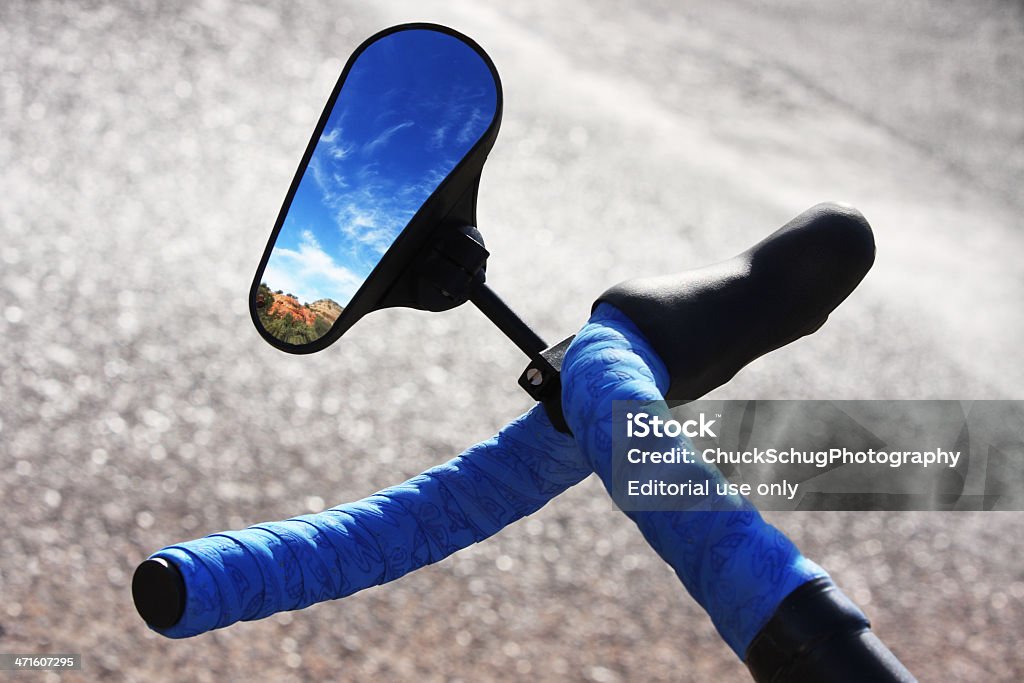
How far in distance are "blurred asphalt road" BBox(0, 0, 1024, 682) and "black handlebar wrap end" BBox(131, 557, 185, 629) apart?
2751mm

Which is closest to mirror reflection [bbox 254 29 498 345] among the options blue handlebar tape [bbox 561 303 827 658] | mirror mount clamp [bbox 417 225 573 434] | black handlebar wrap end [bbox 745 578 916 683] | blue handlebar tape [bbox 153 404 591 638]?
Answer: mirror mount clamp [bbox 417 225 573 434]

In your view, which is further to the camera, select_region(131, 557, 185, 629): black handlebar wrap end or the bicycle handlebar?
select_region(131, 557, 185, 629): black handlebar wrap end

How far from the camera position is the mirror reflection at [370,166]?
38.9 inches

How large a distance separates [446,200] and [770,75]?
25.9 ft

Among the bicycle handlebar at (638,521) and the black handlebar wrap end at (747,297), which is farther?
the black handlebar wrap end at (747,297)

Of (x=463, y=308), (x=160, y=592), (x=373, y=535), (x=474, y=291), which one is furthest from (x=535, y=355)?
(x=463, y=308)

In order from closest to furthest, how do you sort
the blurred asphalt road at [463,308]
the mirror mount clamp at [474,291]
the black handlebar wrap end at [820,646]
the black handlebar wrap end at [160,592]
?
the black handlebar wrap end at [820,646], the black handlebar wrap end at [160,592], the mirror mount clamp at [474,291], the blurred asphalt road at [463,308]

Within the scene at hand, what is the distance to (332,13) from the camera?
7590 millimetres

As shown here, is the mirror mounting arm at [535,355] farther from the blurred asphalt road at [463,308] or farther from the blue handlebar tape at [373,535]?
the blurred asphalt road at [463,308]

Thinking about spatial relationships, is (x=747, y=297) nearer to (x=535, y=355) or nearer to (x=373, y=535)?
(x=535, y=355)

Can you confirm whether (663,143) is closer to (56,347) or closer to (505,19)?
(505,19)

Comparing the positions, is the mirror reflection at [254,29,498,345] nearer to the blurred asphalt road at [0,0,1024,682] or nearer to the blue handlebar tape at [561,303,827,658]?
the blue handlebar tape at [561,303,827,658]

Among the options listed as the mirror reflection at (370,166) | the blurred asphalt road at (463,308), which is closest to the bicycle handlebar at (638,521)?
the mirror reflection at (370,166)

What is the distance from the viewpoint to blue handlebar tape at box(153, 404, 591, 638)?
2.66 ft
